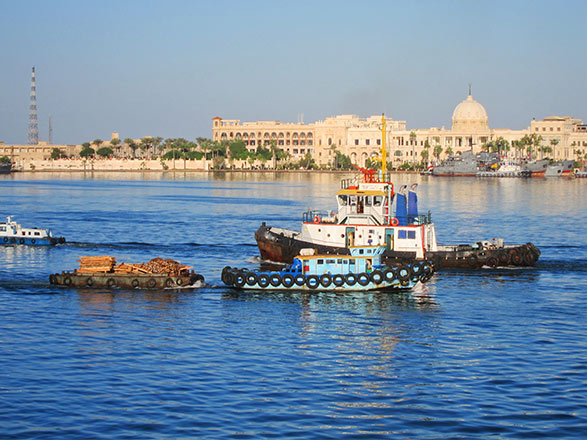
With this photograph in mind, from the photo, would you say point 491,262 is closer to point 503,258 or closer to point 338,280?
point 503,258

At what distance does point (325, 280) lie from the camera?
49375 millimetres

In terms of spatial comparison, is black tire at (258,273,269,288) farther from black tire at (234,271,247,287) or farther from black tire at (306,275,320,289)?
black tire at (306,275,320,289)

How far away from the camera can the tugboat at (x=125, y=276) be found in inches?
1983

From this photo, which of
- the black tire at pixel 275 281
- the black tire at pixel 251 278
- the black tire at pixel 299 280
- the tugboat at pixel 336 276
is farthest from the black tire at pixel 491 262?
the black tire at pixel 251 278

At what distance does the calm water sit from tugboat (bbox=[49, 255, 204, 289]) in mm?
815

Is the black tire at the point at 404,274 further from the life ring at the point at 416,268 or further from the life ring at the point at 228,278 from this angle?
the life ring at the point at 228,278

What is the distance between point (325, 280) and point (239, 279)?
4.81m

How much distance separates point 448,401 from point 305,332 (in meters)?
10.7

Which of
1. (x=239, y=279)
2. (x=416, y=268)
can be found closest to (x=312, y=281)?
(x=239, y=279)

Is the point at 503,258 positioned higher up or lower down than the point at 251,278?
higher up

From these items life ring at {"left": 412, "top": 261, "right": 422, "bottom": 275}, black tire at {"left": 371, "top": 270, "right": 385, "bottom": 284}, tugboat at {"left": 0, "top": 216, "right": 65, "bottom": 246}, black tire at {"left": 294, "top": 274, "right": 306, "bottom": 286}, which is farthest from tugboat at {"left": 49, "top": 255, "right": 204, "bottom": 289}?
tugboat at {"left": 0, "top": 216, "right": 65, "bottom": 246}

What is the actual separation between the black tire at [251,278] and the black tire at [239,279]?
19 centimetres

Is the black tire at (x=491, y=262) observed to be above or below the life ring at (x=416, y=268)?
below

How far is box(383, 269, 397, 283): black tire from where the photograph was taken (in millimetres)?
49375
